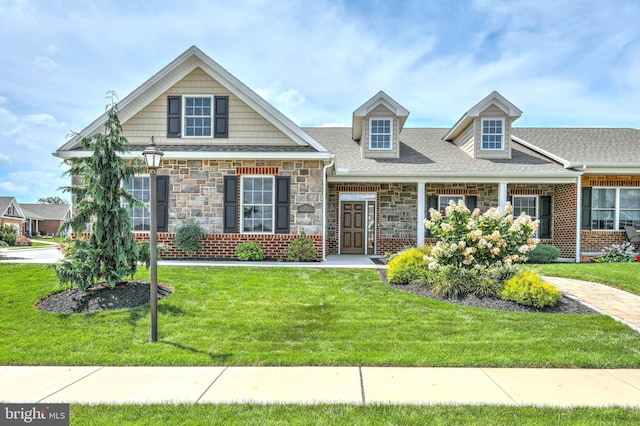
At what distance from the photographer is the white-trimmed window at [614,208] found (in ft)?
43.3

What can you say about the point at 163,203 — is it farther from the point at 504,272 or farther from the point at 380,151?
the point at 504,272

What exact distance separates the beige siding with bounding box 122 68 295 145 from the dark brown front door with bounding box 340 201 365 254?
382 centimetres

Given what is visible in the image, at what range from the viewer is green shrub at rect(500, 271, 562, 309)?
20.9 ft

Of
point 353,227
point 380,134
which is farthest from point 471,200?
point 353,227

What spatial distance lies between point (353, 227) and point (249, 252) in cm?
466

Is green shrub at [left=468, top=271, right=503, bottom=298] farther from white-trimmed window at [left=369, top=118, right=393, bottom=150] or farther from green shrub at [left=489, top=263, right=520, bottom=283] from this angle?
white-trimmed window at [left=369, top=118, right=393, bottom=150]

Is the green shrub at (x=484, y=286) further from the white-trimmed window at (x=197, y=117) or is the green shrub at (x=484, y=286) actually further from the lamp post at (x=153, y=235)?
the white-trimmed window at (x=197, y=117)

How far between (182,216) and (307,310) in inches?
260

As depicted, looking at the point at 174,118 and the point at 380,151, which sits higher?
the point at 174,118

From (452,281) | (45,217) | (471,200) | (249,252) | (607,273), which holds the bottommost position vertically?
(607,273)

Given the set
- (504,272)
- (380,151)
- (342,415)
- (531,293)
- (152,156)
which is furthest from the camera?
(380,151)

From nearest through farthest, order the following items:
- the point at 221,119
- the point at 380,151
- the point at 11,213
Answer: the point at 221,119
the point at 380,151
the point at 11,213

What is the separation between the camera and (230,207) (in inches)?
441

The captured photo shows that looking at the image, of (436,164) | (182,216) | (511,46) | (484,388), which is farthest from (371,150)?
(484,388)
